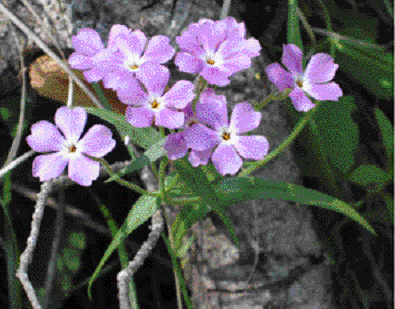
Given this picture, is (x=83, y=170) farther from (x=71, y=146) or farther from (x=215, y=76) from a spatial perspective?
(x=215, y=76)

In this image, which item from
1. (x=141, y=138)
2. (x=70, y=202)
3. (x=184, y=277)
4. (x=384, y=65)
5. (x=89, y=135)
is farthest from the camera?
(x=384, y=65)

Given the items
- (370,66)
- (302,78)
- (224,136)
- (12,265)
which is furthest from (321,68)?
(12,265)

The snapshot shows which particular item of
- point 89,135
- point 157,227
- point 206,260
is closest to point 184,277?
point 206,260

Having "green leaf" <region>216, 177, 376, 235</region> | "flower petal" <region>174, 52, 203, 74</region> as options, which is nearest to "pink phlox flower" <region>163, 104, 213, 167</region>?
"flower petal" <region>174, 52, 203, 74</region>

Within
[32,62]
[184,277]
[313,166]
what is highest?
[32,62]

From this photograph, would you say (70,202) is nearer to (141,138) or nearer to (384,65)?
(141,138)

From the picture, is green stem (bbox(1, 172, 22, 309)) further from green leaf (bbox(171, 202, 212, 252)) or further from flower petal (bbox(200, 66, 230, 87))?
flower petal (bbox(200, 66, 230, 87))

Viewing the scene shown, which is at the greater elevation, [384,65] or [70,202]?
[384,65]
